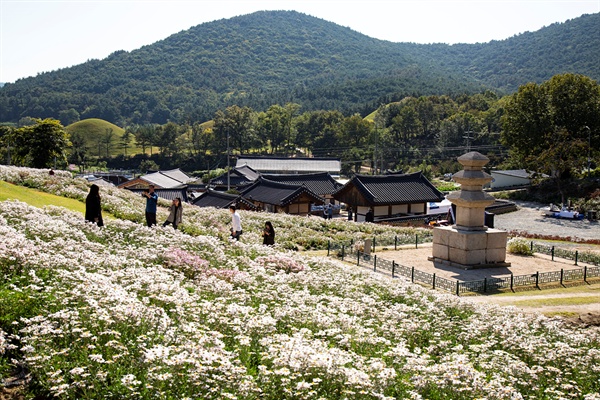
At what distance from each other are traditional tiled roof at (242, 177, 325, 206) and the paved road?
58.8 feet

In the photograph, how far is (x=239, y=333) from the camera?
9.58 m

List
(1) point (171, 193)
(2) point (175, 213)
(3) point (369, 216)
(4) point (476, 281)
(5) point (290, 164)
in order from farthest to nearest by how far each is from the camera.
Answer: (5) point (290, 164)
(1) point (171, 193)
(3) point (369, 216)
(2) point (175, 213)
(4) point (476, 281)

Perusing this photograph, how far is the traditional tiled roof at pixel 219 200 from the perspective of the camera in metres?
54.8

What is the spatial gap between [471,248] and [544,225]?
32653mm

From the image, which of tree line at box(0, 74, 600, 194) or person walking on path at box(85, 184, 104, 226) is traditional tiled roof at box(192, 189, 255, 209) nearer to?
tree line at box(0, 74, 600, 194)

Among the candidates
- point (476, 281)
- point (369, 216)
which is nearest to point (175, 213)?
point (476, 281)

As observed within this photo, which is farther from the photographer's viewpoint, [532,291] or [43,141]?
[43,141]

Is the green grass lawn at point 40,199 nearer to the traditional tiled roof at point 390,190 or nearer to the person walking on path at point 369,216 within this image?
the person walking on path at point 369,216

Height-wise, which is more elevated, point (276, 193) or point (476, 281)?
point (476, 281)

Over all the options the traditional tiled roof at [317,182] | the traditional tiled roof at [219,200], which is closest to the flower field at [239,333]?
the traditional tiled roof at [219,200]

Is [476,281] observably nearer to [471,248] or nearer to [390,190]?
[471,248]

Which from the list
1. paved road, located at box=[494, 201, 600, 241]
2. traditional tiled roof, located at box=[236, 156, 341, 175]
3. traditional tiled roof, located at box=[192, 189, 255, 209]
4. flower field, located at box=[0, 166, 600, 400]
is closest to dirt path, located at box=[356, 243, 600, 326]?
flower field, located at box=[0, 166, 600, 400]

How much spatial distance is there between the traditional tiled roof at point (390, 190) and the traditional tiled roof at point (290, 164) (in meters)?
51.6

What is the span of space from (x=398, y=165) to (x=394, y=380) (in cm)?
11079
